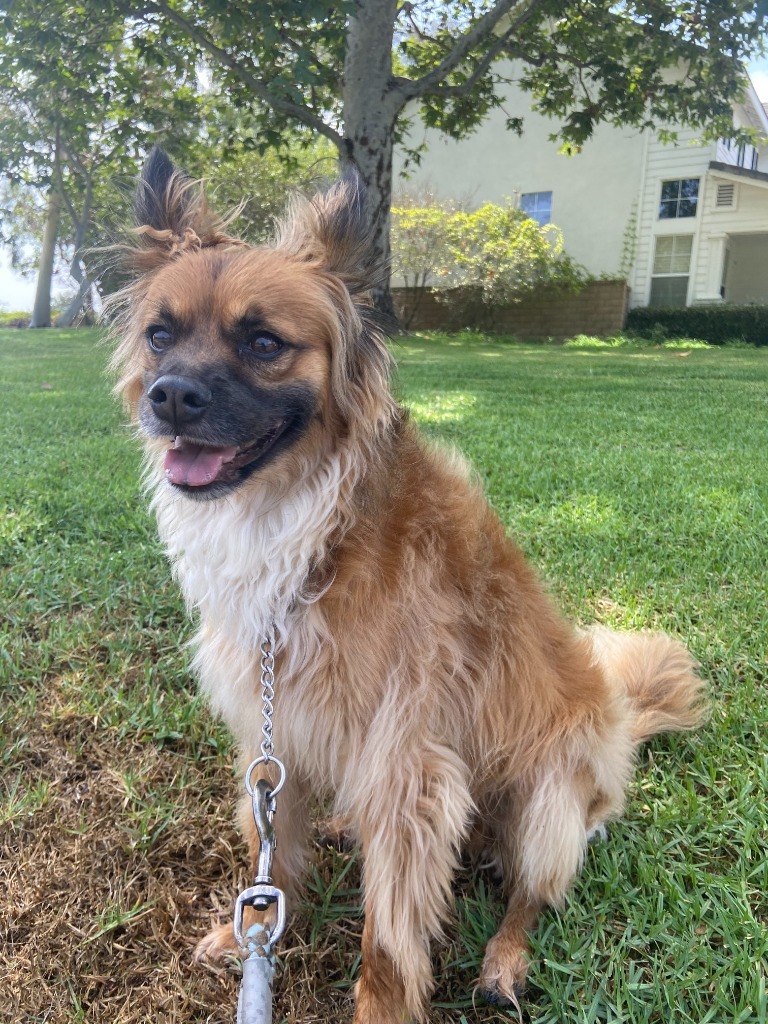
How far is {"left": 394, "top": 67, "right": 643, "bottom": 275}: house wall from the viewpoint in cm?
2322

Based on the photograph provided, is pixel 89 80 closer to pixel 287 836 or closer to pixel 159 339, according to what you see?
pixel 159 339

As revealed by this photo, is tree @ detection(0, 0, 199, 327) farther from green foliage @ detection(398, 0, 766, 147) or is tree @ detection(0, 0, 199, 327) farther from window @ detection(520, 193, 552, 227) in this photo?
window @ detection(520, 193, 552, 227)

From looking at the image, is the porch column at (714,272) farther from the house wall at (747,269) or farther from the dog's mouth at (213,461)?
the dog's mouth at (213,461)

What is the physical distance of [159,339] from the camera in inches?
74.9

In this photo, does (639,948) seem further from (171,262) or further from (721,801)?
(171,262)

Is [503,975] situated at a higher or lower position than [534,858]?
lower

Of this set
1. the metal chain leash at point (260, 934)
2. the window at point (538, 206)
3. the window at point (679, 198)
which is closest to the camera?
the metal chain leash at point (260, 934)

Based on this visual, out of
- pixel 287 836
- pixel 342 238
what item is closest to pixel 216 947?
pixel 287 836

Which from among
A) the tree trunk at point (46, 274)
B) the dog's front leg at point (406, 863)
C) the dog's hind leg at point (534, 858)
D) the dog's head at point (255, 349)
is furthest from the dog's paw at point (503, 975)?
the tree trunk at point (46, 274)

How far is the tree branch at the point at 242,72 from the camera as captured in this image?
9180 millimetres

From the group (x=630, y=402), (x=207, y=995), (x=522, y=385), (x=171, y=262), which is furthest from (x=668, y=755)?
(x=522, y=385)

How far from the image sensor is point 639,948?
1.75 m

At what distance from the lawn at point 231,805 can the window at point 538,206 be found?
22630mm

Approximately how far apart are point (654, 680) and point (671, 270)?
2421 centimetres
